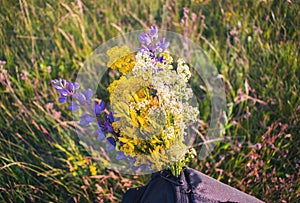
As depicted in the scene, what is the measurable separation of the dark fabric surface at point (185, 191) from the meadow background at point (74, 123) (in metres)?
0.56

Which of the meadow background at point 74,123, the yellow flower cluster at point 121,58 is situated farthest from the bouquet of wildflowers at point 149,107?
the meadow background at point 74,123

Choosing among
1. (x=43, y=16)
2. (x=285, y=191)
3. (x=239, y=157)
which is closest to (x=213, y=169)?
(x=239, y=157)

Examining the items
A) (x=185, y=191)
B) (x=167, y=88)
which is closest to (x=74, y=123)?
(x=185, y=191)

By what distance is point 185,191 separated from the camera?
1.19m

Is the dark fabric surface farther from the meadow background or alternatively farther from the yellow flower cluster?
the meadow background

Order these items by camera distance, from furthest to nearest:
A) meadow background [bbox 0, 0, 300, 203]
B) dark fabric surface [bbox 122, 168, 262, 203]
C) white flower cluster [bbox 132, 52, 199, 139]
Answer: meadow background [bbox 0, 0, 300, 203] < dark fabric surface [bbox 122, 168, 262, 203] < white flower cluster [bbox 132, 52, 199, 139]

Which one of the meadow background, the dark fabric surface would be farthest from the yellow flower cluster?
the meadow background

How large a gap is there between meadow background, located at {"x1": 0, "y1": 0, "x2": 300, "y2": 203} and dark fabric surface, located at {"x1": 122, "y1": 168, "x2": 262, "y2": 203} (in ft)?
1.83

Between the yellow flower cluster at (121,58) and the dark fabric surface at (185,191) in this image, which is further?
the dark fabric surface at (185,191)

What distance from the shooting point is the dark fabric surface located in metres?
1.19

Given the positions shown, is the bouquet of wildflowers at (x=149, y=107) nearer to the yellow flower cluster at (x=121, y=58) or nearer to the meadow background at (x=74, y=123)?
the yellow flower cluster at (x=121, y=58)

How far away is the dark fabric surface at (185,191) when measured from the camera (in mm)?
1188

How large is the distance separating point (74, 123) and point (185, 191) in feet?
3.23

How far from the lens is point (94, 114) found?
119 cm
